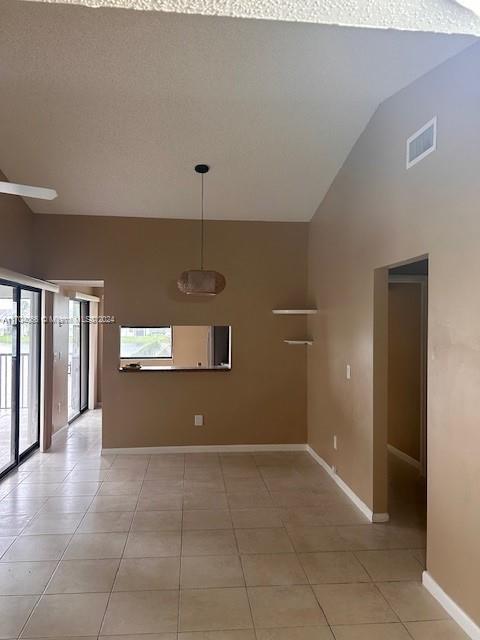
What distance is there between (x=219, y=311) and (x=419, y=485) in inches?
114

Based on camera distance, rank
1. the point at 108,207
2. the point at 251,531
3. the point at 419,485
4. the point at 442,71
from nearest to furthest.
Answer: the point at 442,71, the point at 251,531, the point at 419,485, the point at 108,207

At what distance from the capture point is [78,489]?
4.19 meters

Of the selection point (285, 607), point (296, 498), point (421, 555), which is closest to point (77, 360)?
point (296, 498)

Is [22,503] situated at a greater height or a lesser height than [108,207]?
lesser

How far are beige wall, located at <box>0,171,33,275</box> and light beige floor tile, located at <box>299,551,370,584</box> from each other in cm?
382

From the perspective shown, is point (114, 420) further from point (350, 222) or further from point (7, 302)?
point (350, 222)

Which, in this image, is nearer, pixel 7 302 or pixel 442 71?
pixel 442 71

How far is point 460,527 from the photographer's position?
2328 mm

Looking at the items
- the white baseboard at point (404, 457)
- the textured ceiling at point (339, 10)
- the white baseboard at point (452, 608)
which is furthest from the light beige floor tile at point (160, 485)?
the textured ceiling at point (339, 10)

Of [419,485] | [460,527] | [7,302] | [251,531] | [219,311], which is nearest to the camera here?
[460,527]

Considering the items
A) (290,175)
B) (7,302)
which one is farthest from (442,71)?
(7,302)

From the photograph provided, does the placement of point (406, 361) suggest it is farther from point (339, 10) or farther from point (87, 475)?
point (339, 10)

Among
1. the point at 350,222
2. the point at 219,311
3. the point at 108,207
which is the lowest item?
the point at 219,311

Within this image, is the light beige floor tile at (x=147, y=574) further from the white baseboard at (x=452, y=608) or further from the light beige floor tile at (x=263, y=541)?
the white baseboard at (x=452, y=608)
